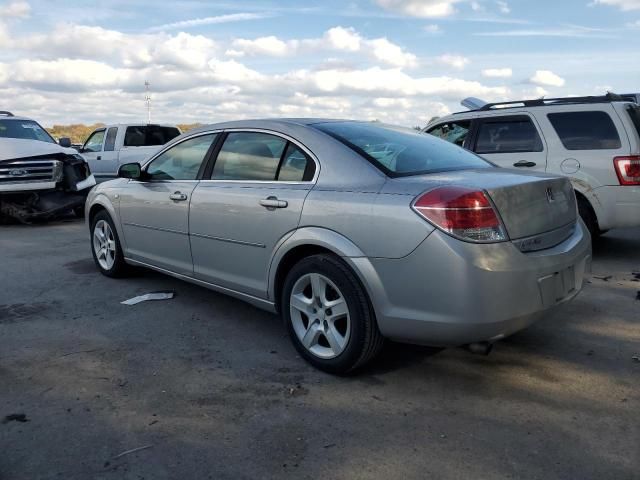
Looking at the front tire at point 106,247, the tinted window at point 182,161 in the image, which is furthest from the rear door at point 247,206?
the front tire at point 106,247

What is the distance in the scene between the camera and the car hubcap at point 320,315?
3.52m

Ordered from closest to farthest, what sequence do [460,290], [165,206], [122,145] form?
[460,290]
[165,206]
[122,145]

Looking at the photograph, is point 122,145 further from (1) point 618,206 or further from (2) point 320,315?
(2) point 320,315

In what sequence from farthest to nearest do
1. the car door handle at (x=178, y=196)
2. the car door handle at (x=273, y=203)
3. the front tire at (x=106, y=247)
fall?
the front tire at (x=106, y=247), the car door handle at (x=178, y=196), the car door handle at (x=273, y=203)

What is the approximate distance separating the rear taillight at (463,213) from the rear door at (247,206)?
0.93m

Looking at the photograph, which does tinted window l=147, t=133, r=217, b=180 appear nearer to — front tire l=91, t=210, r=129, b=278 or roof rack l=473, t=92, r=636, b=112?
front tire l=91, t=210, r=129, b=278

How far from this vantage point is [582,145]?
656 cm

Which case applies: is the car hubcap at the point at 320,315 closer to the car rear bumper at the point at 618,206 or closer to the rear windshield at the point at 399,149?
the rear windshield at the point at 399,149

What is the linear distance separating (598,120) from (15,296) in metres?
6.44

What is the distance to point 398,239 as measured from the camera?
3145mm

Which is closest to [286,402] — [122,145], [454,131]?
[454,131]

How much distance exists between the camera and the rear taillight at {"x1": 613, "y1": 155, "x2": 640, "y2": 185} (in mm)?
6215

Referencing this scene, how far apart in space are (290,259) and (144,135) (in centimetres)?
1056

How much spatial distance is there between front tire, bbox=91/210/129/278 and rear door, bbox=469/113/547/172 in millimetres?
4284
